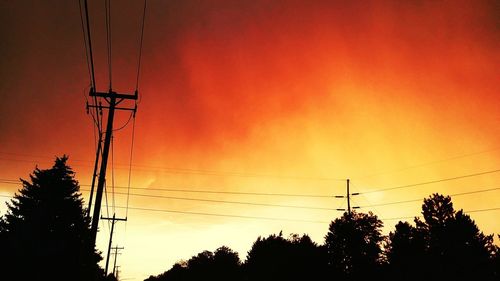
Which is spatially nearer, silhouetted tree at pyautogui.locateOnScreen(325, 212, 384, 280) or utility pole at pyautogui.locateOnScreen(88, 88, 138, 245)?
utility pole at pyautogui.locateOnScreen(88, 88, 138, 245)

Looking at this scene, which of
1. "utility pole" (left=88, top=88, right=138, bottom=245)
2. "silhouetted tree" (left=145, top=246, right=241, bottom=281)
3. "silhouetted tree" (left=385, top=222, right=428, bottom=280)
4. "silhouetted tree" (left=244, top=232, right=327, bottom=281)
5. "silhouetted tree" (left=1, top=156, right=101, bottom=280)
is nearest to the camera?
"utility pole" (left=88, top=88, right=138, bottom=245)

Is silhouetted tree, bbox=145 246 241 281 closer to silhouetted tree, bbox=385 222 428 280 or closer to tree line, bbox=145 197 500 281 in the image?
tree line, bbox=145 197 500 281

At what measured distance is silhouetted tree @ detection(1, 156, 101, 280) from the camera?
2672 cm

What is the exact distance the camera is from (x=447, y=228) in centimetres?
6825

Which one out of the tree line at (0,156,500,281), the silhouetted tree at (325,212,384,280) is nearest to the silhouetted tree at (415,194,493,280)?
the tree line at (0,156,500,281)

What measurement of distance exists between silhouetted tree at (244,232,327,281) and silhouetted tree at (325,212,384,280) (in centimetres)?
532

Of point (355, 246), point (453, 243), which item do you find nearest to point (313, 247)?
point (355, 246)

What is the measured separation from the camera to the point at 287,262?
61.2 m

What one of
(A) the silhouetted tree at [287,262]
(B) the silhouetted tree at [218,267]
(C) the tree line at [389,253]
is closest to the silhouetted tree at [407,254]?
(C) the tree line at [389,253]

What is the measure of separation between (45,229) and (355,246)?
6149 centimetres

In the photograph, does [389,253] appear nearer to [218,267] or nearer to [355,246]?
[355,246]

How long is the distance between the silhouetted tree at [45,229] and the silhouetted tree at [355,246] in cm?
4886

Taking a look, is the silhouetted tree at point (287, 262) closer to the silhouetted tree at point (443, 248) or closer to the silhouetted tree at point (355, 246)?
the silhouetted tree at point (355, 246)

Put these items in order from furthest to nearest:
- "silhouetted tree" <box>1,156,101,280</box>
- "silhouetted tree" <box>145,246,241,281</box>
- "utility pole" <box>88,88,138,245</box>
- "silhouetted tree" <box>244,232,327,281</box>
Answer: "silhouetted tree" <box>145,246,241,281</box>
"silhouetted tree" <box>244,232,327,281</box>
"silhouetted tree" <box>1,156,101,280</box>
"utility pole" <box>88,88,138,245</box>
